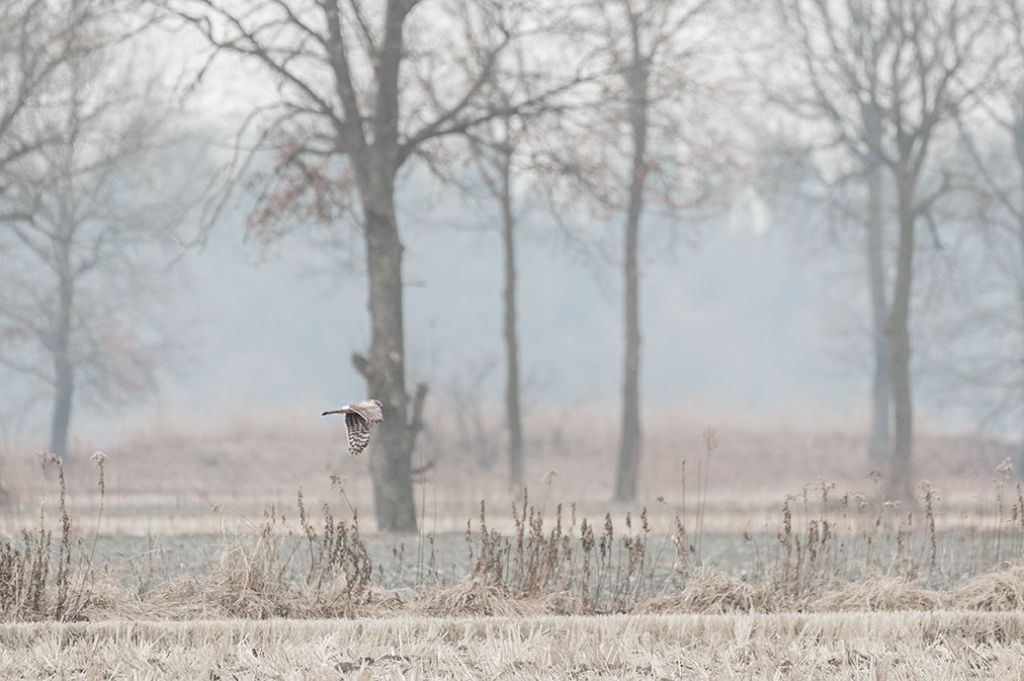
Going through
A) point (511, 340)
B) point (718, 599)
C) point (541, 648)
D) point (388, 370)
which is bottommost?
point (541, 648)

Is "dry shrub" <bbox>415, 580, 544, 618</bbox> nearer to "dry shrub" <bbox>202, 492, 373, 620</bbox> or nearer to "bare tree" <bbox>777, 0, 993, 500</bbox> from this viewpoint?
"dry shrub" <bbox>202, 492, 373, 620</bbox>

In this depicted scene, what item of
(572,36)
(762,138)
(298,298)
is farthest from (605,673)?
(298,298)

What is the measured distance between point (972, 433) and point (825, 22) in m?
14.8

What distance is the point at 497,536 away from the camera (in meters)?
8.46

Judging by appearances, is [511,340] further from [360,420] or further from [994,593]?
[360,420]

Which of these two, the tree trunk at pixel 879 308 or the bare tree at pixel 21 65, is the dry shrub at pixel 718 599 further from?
the tree trunk at pixel 879 308

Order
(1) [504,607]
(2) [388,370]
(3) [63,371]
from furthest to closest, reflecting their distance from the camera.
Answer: (3) [63,371], (2) [388,370], (1) [504,607]

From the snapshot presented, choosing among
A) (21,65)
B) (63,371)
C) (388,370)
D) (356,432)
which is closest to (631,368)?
(388,370)

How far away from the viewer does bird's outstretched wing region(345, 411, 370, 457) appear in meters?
5.61

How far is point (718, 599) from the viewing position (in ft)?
27.3

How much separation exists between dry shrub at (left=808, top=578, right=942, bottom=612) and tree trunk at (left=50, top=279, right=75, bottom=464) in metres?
20.7

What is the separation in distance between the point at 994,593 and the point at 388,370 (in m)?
6.94

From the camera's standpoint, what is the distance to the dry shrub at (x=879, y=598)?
8312mm

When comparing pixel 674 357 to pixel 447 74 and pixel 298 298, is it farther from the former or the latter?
pixel 447 74
